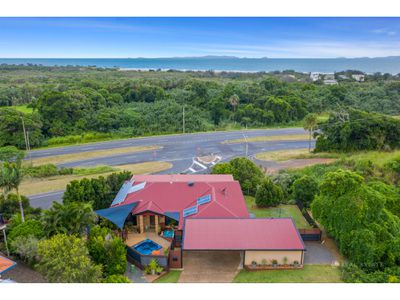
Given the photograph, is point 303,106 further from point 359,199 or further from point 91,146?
point 359,199

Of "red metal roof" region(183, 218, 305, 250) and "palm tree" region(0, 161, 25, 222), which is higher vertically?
"palm tree" region(0, 161, 25, 222)

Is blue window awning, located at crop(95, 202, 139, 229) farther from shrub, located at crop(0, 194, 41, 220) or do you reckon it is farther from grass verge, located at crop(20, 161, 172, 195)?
grass verge, located at crop(20, 161, 172, 195)

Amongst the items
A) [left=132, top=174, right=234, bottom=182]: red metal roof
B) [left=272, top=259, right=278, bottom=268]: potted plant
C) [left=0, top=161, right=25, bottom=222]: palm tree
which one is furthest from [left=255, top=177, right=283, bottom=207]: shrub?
[left=0, top=161, right=25, bottom=222]: palm tree

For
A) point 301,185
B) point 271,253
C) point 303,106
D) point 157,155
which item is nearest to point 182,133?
point 157,155

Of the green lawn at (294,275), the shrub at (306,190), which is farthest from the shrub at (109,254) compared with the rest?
the shrub at (306,190)

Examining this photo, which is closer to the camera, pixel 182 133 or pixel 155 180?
pixel 155 180

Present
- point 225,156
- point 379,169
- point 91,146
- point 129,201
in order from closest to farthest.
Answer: point 129,201, point 379,169, point 225,156, point 91,146

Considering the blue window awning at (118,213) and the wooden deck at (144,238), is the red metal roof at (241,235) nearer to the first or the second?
the wooden deck at (144,238)
